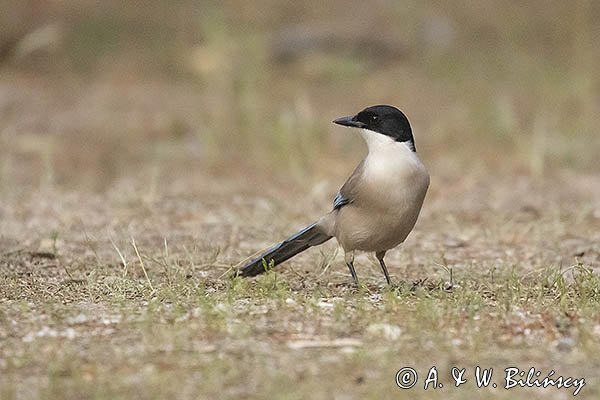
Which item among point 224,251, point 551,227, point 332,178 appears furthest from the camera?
point 332,178

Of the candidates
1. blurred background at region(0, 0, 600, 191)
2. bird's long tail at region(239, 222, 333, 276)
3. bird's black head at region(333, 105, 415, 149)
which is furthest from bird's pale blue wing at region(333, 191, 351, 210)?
blurred background at region(0, 0, 600, 191)

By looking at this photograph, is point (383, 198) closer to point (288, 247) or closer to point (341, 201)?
point (341, 201)

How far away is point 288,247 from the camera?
614cm

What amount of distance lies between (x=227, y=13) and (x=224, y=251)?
8.95 metres

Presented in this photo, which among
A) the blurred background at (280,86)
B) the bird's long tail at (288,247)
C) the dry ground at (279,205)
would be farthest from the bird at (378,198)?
the blurred background at (280,86)

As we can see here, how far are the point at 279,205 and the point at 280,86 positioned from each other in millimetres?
4598

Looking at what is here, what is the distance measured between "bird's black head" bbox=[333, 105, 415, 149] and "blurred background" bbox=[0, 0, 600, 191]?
11.7 feet

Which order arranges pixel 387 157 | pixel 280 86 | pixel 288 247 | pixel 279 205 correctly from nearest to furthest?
pixel 387 157 < pixel 288 247 < pixel 279 205 < pixel 280 86

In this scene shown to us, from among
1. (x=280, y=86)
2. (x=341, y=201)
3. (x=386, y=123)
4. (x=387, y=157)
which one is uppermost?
(x=386, y=123)

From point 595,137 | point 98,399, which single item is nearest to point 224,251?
point 98,399

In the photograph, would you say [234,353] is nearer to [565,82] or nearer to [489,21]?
[565,82]

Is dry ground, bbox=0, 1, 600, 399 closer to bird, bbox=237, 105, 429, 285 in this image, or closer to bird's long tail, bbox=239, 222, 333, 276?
bird's long tail, bbox=239, 222, 333, 276

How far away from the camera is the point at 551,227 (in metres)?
7.58

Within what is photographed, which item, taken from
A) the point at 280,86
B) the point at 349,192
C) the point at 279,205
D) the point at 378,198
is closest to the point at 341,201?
the point at 349,192
